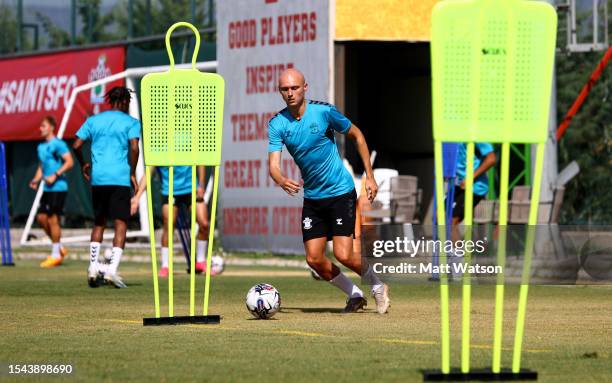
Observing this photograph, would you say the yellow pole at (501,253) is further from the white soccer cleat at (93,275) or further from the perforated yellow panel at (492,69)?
the white soccer cleat at (93,275)

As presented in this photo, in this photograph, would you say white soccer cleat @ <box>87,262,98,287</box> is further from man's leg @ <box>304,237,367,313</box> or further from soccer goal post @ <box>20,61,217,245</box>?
soccer goal post @ <box>20,61,217,245</box>

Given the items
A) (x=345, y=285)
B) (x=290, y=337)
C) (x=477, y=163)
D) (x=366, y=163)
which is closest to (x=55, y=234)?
(x=477, y=163)

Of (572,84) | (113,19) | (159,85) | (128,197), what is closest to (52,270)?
(128,197)

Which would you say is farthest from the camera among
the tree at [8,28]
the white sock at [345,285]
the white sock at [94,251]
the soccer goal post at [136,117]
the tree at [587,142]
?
the tree at [8,28]

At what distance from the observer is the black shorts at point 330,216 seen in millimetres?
13344

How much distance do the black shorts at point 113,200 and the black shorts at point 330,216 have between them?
4751 mm

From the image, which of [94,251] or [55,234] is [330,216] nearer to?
[94,251]

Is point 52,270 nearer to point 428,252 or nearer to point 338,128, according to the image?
point 428,252

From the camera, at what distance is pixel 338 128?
13.1 meters

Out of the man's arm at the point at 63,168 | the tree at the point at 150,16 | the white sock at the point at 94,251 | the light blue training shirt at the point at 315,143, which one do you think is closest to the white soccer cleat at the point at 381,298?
the light blue training shirt at the point at 315,143

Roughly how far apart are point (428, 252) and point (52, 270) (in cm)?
640

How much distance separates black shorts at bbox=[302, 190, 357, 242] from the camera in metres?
13.3

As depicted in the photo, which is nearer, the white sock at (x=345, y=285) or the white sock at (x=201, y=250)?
the white sock at (x=345, y=285)

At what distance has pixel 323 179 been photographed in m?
13.3
